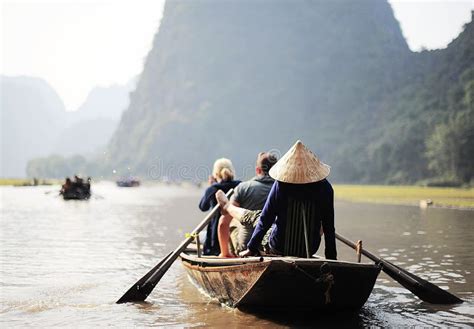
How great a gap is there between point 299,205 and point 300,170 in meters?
0.42

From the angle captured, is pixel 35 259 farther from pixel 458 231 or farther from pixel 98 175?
pixel 98 175

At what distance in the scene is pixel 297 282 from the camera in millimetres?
6641

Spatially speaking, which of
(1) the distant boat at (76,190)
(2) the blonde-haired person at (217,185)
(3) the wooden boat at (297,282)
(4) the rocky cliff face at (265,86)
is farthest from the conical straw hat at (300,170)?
(4) the rocky cliff face at (265,86)

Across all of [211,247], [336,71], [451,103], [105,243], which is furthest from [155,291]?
[336,71]

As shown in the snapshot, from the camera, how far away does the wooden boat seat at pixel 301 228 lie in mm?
6844

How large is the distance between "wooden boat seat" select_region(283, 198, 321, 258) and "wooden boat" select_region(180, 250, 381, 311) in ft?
1.30

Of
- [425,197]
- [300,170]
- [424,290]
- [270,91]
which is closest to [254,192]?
[300,170]

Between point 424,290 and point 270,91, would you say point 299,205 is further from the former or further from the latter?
point 270,91

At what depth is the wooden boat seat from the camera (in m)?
6.84

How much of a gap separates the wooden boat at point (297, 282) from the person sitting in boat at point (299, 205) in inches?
16.1

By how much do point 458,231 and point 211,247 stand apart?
11.8 meters

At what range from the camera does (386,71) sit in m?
162

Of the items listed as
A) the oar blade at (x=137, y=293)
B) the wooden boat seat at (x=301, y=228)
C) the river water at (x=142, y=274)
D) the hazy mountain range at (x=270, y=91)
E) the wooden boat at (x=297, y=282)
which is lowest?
the river water at (x=142, y=274)

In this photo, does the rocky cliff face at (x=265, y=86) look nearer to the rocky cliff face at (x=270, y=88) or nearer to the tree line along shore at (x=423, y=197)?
the rocky cliff face at (x=270, y=88)
